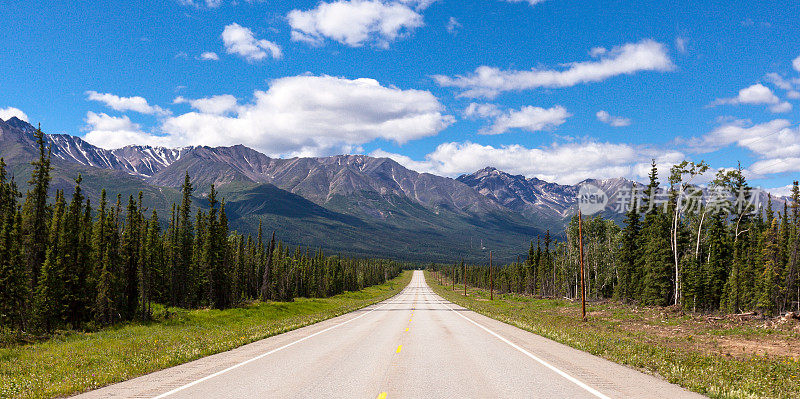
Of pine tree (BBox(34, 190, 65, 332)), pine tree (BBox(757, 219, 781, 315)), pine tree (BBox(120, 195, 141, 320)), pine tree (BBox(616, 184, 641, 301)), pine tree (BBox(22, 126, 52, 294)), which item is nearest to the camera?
pine tree (BBox(22, 126, 52, 294))

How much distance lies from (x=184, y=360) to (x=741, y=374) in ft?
58.1

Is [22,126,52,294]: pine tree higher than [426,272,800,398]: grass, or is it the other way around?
[22,126,52,294]: pine tree

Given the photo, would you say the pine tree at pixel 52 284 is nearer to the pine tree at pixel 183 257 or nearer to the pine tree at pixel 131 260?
the pine tree at pixel 131 260

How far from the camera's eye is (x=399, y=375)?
472 inches

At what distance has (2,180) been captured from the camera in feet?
131

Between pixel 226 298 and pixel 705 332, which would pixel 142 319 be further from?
pixel 705 332

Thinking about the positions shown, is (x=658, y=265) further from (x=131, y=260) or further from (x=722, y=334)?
Answer: (x=131, y=260)

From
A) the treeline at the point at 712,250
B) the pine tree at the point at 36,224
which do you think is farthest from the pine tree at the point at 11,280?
the treeline at the point at 712,250

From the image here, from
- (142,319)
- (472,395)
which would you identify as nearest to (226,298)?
(142,319)

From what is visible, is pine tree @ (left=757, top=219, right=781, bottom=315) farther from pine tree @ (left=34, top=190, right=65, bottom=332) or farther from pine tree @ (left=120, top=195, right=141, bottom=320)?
pine tree @ (left=34, top=190, right=65, bottom=332)

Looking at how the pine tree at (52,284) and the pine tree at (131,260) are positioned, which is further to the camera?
the pine tree at (131,260)

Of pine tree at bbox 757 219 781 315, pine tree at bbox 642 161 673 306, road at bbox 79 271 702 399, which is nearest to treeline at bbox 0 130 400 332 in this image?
road at bbox 79 271 702 399

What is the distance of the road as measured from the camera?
32.4 feet

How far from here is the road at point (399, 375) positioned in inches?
389
